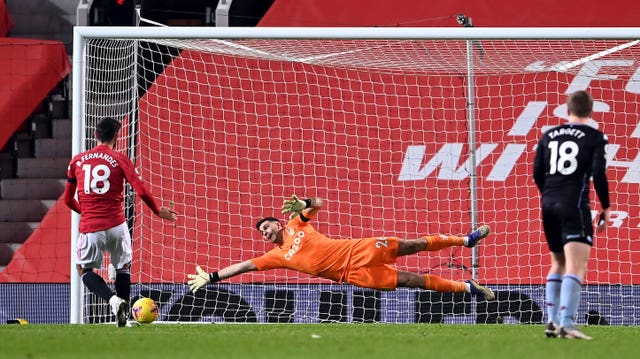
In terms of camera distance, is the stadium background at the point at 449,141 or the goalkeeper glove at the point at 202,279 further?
the stadium background at the point at 449,141

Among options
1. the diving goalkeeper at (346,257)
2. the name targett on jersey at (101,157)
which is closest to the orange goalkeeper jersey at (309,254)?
the diving goalkeeper at (346,257)

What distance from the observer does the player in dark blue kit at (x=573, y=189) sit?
25.0ft

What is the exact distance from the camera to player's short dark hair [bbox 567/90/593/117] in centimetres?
774

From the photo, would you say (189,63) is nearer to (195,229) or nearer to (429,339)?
(195,229)

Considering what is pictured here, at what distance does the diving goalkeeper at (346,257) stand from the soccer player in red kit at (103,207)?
1.11m

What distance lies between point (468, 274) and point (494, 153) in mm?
1360

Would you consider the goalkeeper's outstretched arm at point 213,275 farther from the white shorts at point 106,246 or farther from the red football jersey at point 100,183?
the red football jersey at point 100,183

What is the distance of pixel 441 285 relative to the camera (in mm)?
11211

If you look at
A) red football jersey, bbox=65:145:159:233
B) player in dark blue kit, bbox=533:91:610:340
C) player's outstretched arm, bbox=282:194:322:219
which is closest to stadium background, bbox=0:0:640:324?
player's outstretched arm, bbox=282:194:322:219

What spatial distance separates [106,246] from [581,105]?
4239 millimetres

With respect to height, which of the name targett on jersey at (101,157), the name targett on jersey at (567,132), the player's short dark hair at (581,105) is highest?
the player's short dark hair at (581,105)

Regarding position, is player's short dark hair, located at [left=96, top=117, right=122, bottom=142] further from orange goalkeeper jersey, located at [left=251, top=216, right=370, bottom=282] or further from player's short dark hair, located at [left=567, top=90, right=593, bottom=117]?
player's short dark hair, located at [left=567, top=90, right=593, bottom=117]

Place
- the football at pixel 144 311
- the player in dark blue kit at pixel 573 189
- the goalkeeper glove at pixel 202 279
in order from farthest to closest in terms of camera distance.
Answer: the goalkeeper glove at pixel 202 279
the football at pixel 144 311
the player in dark blue kit at pixel 573 189

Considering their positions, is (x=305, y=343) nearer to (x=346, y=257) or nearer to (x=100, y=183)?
(x=100, y=183)
